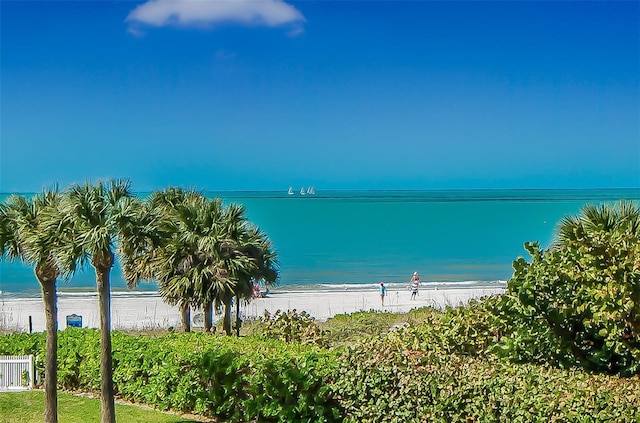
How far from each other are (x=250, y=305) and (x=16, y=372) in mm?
21169

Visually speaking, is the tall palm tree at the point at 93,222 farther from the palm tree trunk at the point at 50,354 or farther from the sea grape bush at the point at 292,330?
the sea grape bush at the point at 292,330

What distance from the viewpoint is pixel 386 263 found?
67.5 m

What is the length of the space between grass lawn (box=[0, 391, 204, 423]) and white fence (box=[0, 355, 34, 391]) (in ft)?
2.09

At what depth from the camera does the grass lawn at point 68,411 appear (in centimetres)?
1245

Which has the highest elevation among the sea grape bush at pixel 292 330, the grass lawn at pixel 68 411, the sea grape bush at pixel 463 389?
the sea grape bush at pixel 292 330

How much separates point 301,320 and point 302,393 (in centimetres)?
559

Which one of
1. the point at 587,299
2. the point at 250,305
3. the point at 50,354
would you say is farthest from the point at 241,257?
the point at 250,305

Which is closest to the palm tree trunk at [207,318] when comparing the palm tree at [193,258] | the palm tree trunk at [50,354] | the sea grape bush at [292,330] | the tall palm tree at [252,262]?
the palm tree at [193,258]

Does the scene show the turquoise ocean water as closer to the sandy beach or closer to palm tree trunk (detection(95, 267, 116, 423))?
the sandy beach

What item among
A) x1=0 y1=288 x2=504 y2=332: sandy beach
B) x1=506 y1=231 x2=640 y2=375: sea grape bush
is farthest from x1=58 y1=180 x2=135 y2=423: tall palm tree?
x1=0 y1=288 x2=504 y2=332: sandy beach

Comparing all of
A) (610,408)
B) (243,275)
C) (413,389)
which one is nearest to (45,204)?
(413,389)

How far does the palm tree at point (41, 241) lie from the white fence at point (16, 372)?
4018 mm

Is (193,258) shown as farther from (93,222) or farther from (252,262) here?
(93,222)

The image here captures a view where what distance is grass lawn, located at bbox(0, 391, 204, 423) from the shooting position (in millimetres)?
12445
